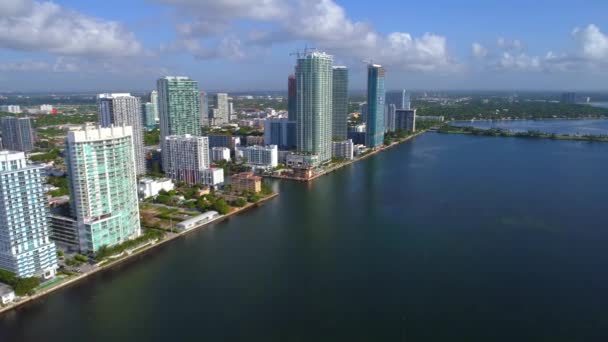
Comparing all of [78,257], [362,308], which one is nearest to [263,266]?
[362,308]

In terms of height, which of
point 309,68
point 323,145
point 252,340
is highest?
point 309,68

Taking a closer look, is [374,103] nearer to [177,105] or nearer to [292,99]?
[292,99]

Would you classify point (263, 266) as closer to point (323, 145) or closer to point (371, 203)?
point (371, 203)

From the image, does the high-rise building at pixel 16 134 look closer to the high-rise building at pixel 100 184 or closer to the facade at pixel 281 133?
the facade at pixel 281 133

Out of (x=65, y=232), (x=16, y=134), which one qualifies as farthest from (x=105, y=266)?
(x=16, y=134)

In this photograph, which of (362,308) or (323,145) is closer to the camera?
(362,308)

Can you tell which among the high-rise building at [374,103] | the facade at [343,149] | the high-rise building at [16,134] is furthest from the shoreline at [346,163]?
the high-rise building at [16,134]
